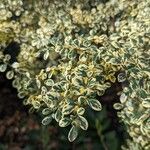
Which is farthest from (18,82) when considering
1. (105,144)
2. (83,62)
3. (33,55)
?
(105,144)

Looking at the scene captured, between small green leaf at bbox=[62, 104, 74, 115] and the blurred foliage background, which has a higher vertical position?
small green leaf at bbox=[62, 104, 74, 115]

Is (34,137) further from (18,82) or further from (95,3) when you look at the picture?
(95,3)

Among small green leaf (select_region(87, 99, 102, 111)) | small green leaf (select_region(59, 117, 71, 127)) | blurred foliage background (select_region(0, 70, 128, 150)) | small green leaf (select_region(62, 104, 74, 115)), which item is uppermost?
small green leaf (select_region(87, 99, 102, 111))

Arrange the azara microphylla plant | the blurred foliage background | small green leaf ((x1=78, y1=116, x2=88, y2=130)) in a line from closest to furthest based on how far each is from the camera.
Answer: small green leaf ((x1=78, y1=116, x2=88, y2=130)), the azara microphylla plant, the blurred foliage background

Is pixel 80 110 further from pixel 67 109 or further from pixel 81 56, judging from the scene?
pixel 81 56

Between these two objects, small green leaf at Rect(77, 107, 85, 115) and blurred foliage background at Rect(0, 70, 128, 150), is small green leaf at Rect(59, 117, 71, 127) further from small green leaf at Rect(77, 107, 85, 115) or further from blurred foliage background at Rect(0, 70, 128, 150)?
blurred foliage background at Rect(0, 70, 128, 150)

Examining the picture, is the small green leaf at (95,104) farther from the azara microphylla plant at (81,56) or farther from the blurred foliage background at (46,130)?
the blurred foliage background at (46,130)

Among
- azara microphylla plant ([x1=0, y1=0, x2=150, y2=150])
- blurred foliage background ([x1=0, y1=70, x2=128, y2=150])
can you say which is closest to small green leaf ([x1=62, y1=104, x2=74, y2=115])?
azara microphylla plant ([x1=0, y1=0, x2=150, y2=150])
